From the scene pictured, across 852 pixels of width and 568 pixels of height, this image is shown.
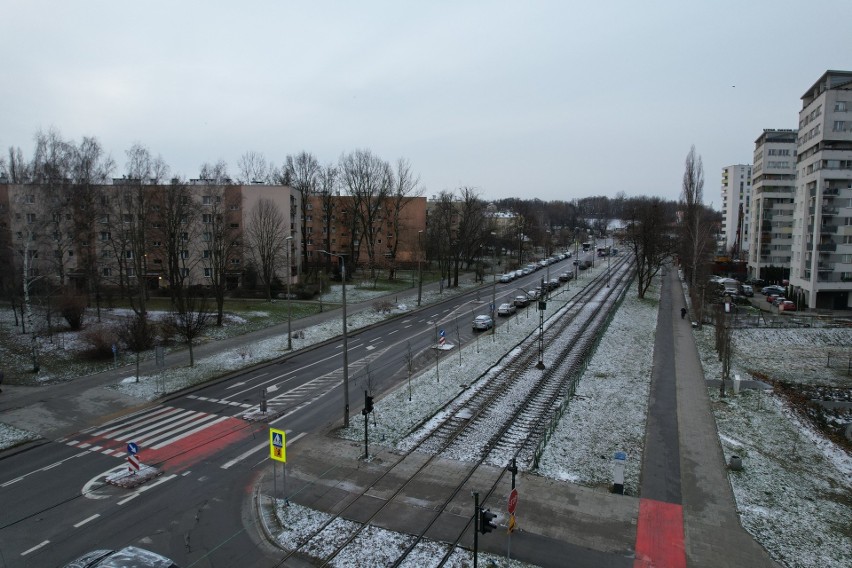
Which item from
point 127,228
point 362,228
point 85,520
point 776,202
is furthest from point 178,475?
point 776,202

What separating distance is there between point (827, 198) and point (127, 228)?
68785 millimetres

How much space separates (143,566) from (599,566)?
10009mm

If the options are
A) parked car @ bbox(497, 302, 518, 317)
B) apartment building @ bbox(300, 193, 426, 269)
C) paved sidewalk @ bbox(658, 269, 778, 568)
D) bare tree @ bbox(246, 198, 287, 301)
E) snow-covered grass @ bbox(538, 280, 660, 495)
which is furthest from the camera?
apartment building @ bbox(300, 193, 426, 269)

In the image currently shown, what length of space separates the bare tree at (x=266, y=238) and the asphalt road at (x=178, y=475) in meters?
25.4

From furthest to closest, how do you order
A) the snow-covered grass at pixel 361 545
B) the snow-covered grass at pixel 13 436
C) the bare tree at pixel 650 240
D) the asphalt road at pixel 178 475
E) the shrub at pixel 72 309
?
the bare tree at pixel 650 240, the shrub at pixel 72 309, the snow-covered grass at pixel 13 436, the asphalt road at pixel 178 475, the snow-covered grass at pixel 361 545

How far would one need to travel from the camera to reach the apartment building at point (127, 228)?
105 ft

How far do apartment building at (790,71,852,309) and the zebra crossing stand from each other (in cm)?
5824

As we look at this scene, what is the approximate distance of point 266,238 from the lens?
5494cm

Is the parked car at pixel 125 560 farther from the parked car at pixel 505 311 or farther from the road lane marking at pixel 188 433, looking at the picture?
the parked car at pixel 505 311

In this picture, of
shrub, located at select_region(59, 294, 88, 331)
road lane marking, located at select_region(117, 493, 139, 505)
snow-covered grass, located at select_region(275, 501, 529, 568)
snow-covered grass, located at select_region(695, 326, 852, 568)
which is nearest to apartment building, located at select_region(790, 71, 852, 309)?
snow-covered grass, located at select_region(695, 326, 852, 568)

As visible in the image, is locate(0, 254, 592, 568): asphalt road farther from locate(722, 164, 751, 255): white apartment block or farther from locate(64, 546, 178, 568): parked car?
locate(722, 164, 751, 255): white apartment block

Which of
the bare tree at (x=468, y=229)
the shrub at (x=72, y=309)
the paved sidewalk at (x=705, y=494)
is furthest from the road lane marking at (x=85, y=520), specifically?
the bare tree at (x=468, y=229)

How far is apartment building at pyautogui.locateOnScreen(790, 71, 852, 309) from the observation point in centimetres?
5134

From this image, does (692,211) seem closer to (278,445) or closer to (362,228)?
(362,228)
